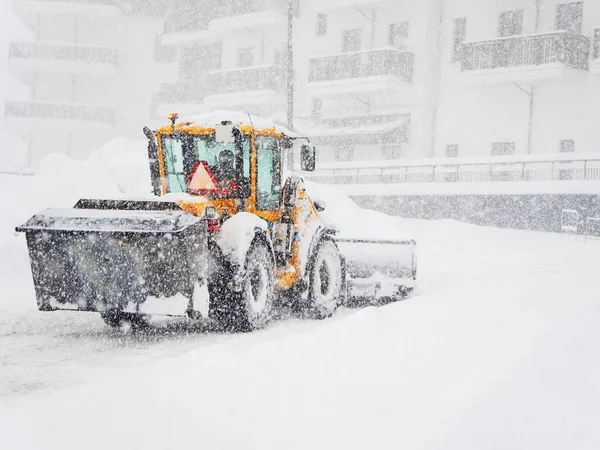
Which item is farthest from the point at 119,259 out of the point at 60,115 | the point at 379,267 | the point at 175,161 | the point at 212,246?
the point at 60,115

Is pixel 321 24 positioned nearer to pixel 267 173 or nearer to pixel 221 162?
pixel 267 173

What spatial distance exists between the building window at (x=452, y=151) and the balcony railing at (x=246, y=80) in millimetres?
9223

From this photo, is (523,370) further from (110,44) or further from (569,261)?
(110,44)

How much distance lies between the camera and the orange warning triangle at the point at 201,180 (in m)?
9.24

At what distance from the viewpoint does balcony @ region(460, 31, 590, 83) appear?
2530 centimetres

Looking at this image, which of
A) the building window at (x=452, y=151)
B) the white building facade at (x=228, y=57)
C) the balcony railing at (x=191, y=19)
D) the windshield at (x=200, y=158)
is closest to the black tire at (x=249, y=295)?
the windshield at (x=200, y=158)

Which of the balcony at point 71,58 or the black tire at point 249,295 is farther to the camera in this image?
the balcony at point 71,58

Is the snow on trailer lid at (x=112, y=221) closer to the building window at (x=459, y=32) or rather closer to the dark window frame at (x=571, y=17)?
the dark window frame at (x=571, y=17)

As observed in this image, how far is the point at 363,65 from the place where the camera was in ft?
99.8

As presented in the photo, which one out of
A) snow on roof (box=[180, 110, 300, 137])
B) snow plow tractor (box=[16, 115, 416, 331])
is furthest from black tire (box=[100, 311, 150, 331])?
snow on roof (box=[180, 110, 300, 137])

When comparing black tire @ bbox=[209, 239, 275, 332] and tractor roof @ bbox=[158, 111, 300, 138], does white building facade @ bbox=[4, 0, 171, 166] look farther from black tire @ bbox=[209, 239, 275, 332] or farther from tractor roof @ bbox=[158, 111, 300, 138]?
black tire @ bbox=[209, 239, 275, 332]

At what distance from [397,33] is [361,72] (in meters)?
2.36

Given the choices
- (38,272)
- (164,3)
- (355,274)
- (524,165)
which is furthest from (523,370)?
(164,3)

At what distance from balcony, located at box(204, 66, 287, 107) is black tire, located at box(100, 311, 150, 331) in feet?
86.7
